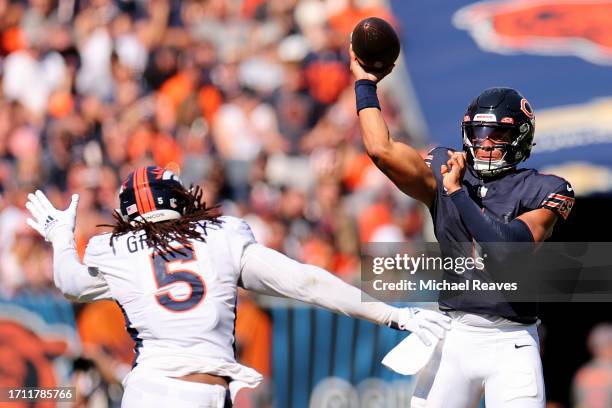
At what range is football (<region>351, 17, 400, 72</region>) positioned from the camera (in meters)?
4.86

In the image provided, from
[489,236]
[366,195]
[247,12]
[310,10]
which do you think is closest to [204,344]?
[489,236]

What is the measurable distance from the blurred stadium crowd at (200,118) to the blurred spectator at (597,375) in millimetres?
1995

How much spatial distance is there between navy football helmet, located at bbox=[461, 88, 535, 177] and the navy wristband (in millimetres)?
528

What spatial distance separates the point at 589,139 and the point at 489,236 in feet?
12.9

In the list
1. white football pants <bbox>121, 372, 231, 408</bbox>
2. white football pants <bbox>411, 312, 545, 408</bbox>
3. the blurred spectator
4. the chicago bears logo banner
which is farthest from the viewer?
the chicago bears logo banner

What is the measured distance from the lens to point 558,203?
486 centimetres

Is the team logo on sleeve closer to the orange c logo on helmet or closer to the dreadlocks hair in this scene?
the dreadlocks hair

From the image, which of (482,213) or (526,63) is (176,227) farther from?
(526,63)

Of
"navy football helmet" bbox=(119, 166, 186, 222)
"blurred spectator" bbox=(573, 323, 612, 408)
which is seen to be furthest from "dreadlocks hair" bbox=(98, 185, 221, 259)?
"blurred spectator" bbox=(573, 323, 612, 408)

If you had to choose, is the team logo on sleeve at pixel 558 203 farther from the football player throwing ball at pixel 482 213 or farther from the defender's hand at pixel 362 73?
the defender's hand at pixel 362 73

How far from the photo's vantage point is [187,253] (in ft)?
15.4

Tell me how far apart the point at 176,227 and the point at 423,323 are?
1.16m

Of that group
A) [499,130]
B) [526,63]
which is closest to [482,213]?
[499,130]

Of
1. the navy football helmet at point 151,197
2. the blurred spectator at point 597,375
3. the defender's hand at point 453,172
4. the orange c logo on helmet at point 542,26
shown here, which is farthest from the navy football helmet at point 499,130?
the orange c logo on helmet at point 542,26
